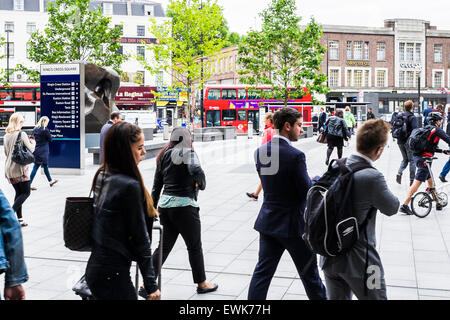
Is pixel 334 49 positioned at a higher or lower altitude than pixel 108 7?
lower

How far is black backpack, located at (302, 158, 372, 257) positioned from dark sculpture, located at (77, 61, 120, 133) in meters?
17.0

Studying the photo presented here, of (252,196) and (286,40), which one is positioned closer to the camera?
(252,196)

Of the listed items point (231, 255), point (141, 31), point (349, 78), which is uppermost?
point (141, 31)

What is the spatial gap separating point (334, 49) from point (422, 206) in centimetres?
5263

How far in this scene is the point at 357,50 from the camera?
59969mm

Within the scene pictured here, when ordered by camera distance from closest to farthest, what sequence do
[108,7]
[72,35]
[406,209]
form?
[406,209], [72,35], [108,7]

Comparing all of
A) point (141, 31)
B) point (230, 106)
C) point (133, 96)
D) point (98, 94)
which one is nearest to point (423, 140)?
point (98, 94)

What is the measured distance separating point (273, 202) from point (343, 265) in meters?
0.96

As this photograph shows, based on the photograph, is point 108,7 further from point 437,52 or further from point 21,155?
point 21,155

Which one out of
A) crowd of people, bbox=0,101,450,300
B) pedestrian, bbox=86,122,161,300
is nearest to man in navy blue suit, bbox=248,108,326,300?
crowd of people, bbox=0,101,450,300

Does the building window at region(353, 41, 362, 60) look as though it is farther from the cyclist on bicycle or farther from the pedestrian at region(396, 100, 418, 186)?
the cyclist on bicycle

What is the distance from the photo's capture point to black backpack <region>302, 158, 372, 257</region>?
10.7 feet
